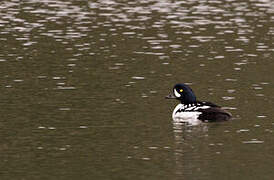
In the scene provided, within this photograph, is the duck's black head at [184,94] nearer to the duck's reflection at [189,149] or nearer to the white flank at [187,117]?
the white flank at [187,117]

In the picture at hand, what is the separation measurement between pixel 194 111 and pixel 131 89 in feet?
19.0

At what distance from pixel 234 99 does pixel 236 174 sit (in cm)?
1141

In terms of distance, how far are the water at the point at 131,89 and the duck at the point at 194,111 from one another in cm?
35

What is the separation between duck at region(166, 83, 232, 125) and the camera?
108ft

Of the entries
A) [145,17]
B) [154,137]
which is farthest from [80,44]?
[154,137]

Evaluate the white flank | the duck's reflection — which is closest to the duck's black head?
the white flank

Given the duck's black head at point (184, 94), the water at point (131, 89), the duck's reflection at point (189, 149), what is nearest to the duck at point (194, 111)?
the duck's black head at point (184, 94)

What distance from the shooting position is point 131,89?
38875 millimetres

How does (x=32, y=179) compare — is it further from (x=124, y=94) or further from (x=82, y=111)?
(x=124, y=94)

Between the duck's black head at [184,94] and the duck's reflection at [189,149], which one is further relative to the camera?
the duck's black head at [184,94]

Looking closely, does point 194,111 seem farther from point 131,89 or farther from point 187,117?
point 131,89

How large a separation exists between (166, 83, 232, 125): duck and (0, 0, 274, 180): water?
0.35m

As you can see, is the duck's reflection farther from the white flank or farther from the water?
the white flank

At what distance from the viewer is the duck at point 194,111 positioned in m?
32.8
